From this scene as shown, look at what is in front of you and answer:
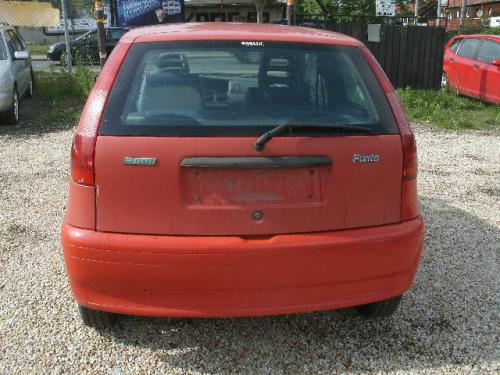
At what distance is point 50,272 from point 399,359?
7.88 ft

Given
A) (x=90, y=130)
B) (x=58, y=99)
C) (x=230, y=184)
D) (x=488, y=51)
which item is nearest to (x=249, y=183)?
(x=230, y=184)

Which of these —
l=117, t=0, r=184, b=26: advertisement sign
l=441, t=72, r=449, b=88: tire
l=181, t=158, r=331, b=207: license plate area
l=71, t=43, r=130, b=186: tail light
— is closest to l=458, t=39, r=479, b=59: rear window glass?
l=441, t=72, r=449, b=88: tire

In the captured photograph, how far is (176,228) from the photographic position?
250 cm

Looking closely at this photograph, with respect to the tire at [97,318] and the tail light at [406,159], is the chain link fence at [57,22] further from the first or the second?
the tail light at [406,159]

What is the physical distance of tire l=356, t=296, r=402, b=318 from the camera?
3.11 meters

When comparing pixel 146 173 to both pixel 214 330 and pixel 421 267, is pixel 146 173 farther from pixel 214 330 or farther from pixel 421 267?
pixel 421 267

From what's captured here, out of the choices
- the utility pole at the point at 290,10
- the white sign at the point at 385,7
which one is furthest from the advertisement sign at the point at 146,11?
the utility pole at the point at 290,10

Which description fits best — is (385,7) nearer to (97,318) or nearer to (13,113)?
(13,113)

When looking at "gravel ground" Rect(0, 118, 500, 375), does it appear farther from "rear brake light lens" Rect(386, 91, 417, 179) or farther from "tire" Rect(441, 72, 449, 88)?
"tire" Rect(441, 72, 449, 88)

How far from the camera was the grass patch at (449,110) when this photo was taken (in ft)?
31.6

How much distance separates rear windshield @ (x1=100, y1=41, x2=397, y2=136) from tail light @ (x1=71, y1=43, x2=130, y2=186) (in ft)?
0.13

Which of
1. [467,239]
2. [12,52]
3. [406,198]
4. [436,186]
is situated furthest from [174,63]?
[12,52]

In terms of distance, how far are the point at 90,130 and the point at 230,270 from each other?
2.97ft

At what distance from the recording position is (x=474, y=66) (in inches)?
450
